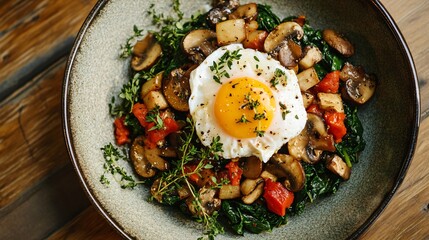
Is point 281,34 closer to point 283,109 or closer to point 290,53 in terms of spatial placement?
point 290,53

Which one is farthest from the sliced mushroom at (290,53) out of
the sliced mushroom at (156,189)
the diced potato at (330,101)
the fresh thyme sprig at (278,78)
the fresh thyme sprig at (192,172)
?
the sliced mushroom at (156,189)

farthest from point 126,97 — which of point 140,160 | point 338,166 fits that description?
point 338,166

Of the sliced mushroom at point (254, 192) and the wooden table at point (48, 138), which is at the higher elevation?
the wooden table at point (48, 138)

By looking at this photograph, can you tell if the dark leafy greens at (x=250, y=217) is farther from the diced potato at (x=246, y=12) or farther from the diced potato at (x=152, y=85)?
the diced potato at (x=246, y=12)

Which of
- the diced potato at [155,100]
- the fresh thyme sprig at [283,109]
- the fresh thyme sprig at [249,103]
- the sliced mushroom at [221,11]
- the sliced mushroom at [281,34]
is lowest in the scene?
the fresh thyme sprig at [283,109]

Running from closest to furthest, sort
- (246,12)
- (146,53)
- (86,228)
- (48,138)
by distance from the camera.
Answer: (246,12)
(146,53)
(86,228)
(48,138)

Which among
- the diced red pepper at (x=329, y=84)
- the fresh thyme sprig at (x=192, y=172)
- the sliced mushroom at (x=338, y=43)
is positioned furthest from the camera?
the sliced mushroom at (x=338, y=43)

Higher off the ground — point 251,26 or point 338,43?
point 251,26
